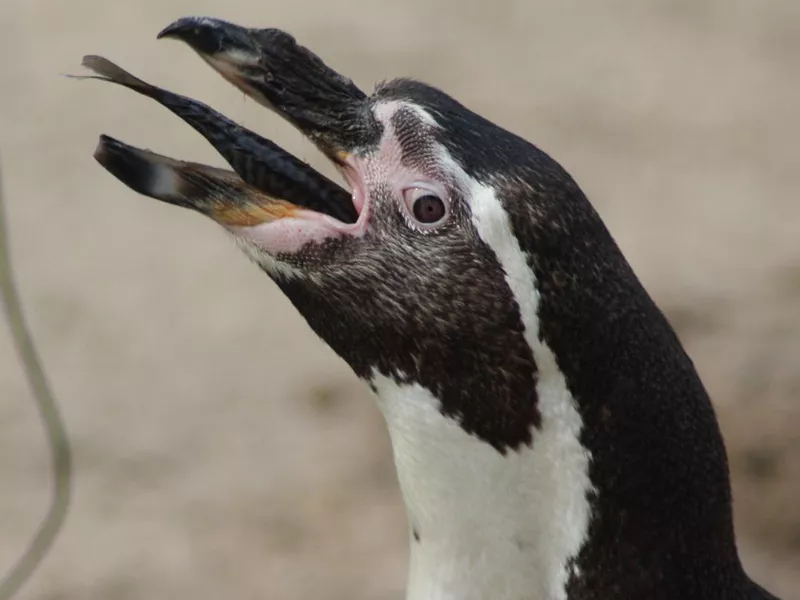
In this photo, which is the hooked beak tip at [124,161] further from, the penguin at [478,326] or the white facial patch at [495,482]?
the white facial patch at [495,482]

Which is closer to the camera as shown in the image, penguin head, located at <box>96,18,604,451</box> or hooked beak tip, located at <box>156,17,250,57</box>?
penguin head, located at <box>96,18,604,451</box>

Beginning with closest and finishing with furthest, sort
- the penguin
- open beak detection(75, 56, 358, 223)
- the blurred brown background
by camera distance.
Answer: the penguin
open beak detection(75, 56, 358, 223)
the blurred brown background

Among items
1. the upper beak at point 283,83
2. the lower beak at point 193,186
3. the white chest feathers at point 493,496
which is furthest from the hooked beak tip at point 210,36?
the white chest feathers at point 493,496

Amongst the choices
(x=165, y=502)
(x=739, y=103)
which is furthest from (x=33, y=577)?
(x=739, y=103)

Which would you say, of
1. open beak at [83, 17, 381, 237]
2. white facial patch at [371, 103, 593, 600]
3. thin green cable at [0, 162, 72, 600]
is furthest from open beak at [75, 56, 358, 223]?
thin green cable at [0, 162, 72, 600]

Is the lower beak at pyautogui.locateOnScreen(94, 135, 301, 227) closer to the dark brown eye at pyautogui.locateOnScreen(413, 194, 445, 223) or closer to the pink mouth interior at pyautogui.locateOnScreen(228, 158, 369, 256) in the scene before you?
the pink mouth interior at pyautogui.locateOnScreen(228, 158, 369, 256)

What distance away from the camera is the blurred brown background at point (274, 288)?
277 centimetres

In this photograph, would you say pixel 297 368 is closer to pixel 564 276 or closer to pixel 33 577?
pixel 33 577

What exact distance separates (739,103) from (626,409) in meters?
3.08

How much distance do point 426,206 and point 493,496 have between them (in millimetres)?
297

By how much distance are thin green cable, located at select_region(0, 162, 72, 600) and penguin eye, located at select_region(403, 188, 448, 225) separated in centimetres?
163

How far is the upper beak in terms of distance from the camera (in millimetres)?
1360

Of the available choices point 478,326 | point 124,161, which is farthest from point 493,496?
point 124,161

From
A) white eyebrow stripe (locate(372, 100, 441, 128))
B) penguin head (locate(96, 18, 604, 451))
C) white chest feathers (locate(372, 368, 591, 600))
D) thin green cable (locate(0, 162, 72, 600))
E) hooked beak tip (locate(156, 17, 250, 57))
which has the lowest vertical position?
white chest feathers (locate(372, 368, 591, 600))
